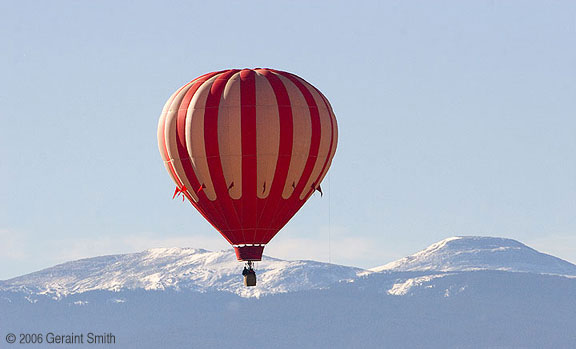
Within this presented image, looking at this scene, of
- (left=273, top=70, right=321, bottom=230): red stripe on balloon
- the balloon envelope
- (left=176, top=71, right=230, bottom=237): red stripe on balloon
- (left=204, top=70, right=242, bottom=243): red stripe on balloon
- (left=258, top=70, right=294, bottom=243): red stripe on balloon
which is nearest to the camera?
the balloon envelope

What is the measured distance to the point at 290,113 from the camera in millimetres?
123438

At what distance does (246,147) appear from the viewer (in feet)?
399

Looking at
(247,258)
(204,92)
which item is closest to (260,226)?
(247,258)

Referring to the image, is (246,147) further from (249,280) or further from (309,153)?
(249,280)

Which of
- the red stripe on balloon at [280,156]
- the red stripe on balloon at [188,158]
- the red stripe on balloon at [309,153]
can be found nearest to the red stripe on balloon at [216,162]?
the red stripe on balloon at [188,158]

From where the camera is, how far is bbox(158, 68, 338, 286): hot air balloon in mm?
122062

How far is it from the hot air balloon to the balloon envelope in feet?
0.23

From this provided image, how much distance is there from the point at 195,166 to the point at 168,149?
2946 mm

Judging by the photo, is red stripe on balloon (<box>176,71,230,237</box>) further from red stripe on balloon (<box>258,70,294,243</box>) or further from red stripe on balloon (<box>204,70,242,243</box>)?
red stripe on balloon (<box>258,70,294,243</box>)

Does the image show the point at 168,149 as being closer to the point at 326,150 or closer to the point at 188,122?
the point at 188,122

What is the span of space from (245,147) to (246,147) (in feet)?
0.31

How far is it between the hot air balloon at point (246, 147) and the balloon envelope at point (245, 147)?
7cm

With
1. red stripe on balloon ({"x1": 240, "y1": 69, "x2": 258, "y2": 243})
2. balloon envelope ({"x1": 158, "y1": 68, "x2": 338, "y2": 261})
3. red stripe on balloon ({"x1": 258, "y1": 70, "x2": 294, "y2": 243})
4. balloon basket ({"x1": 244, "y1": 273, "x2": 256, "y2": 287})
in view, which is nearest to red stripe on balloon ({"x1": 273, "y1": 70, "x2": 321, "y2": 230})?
balloon envelope ({"x1": 158, "y1": 68, "x2": 338, "y2": 261})

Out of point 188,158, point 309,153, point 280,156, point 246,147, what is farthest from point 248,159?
point 309,153
